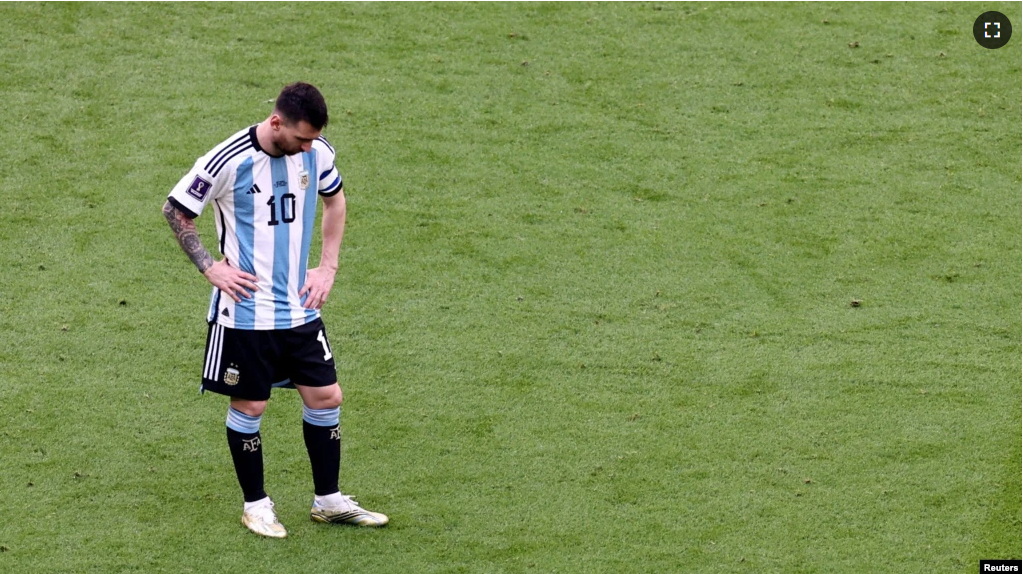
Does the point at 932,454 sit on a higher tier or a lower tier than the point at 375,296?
lower

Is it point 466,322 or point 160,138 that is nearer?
point 466,322

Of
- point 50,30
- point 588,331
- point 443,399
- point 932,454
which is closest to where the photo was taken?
point 932,454

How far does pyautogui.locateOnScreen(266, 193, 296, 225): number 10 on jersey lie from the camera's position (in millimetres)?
4434

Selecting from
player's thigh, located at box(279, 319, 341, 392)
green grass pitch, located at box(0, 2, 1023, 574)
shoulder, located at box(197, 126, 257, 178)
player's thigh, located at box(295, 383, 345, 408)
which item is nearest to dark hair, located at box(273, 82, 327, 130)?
shoulder, located at box(197, 126, 257, 178)

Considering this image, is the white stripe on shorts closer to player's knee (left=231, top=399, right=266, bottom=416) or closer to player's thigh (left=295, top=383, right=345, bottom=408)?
player's knee (left=231, top=399, right=266, bottom=416)

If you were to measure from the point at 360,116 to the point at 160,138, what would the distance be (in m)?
1.22

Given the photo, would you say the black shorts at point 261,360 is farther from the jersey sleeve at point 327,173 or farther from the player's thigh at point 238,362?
the jersey sleeve at point 327,173

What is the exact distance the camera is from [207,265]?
4.43 metres

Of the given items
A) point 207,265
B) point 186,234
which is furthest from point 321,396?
point 186,234

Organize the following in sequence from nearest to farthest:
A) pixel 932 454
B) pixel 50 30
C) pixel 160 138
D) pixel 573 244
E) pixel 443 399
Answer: pixel 932 454
pixel 443 399
pixel 573 244
pixel 160 138
pixel 50 30

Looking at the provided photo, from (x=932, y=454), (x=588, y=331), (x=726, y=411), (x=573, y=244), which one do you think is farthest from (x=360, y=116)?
(x=932, y=454)

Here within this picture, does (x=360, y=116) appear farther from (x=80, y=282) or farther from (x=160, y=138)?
(x=80, y=282)

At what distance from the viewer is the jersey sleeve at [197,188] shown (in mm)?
4309

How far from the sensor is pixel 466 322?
621 cm
